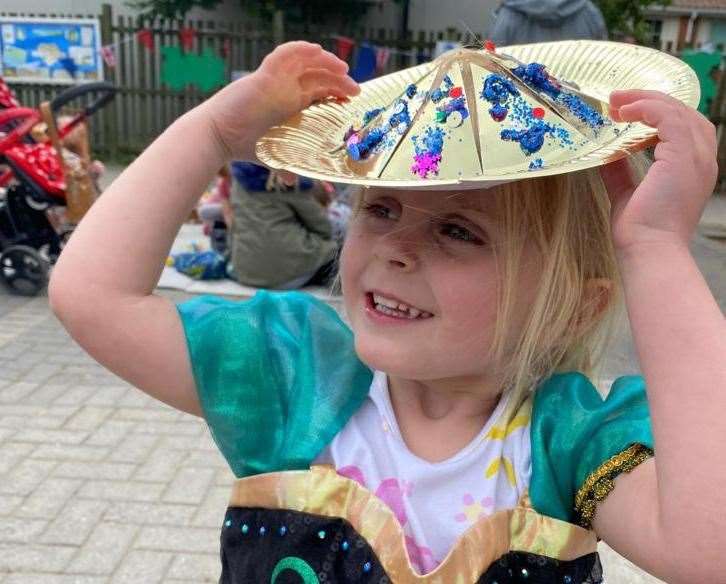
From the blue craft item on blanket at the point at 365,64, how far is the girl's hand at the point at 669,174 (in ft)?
36.7

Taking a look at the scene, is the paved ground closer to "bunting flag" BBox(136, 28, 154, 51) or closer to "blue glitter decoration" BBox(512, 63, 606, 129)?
"blue glitter decoration" BBox(512, 63, 606, 129)

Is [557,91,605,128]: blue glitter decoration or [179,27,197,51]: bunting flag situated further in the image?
[179,27,197,51]: bunting flag

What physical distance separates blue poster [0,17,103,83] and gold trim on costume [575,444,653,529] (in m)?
12.5

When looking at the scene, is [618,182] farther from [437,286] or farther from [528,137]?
[437,286]

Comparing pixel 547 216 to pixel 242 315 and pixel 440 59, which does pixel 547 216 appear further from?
pixel 242 315

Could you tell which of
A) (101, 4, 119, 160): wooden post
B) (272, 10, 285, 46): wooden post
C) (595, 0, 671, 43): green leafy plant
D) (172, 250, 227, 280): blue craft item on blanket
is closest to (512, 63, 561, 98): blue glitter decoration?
(172, 250, 227, 280): blue craft item on blanket

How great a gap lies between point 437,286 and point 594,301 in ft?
0.94

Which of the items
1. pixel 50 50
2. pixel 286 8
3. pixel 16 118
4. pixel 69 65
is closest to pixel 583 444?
pixel 16 118

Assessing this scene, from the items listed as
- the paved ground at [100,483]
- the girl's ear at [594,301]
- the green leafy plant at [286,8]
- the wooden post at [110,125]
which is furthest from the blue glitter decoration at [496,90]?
the green leafy plant at [286,8]

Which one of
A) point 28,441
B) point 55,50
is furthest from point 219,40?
point 28,441

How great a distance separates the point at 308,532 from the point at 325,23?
1414cm

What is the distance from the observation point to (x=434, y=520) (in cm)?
120

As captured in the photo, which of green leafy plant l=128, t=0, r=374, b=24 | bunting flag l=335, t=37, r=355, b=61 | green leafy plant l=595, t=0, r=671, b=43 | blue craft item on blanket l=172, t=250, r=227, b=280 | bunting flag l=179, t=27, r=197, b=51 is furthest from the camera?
green leafy plant l=128, t=0, r=374, b=24

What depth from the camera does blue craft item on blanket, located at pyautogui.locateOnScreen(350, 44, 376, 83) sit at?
1189 centimetres
